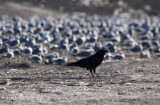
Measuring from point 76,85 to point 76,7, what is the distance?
91.3ft

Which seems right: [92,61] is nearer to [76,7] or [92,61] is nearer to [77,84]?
[77,84]

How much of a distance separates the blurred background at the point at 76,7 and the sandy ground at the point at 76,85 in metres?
19.0

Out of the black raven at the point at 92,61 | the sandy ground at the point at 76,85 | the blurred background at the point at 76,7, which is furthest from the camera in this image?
the blurred background at the point at 76,7

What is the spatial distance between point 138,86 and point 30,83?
2.35 metres

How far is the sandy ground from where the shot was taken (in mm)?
7340

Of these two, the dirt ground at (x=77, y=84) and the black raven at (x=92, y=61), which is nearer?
the dirt ground at (x=77, y=84)

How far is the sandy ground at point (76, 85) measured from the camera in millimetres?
7340

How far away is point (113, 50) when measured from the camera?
52.2 ft

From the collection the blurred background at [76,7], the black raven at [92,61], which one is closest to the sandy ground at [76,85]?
the black raven at [92,61]

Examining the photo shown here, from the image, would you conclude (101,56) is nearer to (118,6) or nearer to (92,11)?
(92,11)

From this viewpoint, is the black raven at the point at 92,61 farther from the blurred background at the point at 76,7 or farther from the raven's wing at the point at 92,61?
the blurred background at the point at 76,7

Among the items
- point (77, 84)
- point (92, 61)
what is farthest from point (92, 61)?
point (77, 84)

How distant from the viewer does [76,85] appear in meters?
8.75

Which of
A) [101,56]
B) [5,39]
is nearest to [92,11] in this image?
[5,39]
